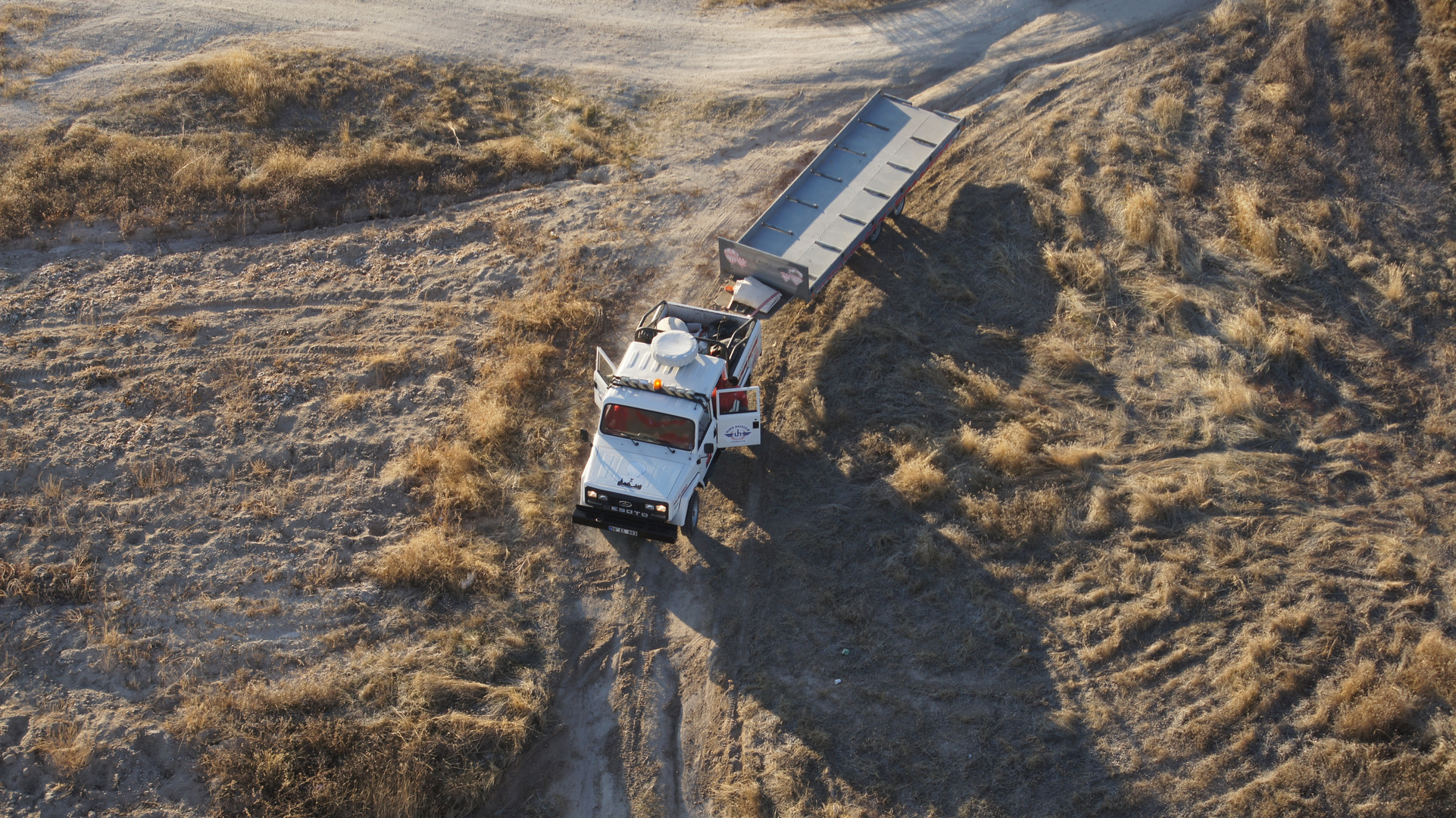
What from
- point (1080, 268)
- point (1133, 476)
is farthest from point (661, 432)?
point (1080, 268)

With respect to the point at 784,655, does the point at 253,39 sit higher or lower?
higher

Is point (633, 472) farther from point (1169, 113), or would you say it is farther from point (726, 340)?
point (1169, 113)

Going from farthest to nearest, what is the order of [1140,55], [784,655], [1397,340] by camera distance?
1. [1140,55]
2. [1397,340]
3. [784,655]

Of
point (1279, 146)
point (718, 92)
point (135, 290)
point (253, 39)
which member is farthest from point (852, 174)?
point (253, 39)

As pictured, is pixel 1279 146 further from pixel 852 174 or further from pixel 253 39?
pixel 253 39

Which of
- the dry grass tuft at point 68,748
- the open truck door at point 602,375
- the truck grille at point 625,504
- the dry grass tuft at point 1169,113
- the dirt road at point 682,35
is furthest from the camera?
the dirt road at point 682,35

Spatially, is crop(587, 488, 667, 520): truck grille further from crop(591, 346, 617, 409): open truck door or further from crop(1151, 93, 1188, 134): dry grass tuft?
crop(1151, 93, 1188, 134): dry grass tuft

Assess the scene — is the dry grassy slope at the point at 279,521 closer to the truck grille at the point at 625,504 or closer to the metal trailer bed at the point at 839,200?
the truck grille at the point at 625,504

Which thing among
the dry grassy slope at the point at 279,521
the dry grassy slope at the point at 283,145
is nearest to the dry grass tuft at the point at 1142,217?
the dry grassy slope at the point at 279,521
